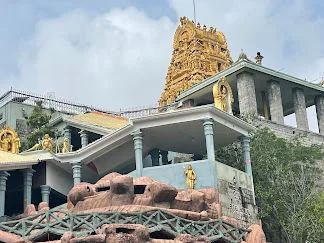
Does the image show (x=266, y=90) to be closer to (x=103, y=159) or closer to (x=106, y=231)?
(x=103, y=159)

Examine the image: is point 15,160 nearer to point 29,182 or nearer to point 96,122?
point 29,182

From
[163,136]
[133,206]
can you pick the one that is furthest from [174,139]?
[133,206]

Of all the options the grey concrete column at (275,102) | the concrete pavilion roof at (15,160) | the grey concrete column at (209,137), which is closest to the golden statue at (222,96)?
the grey concrete column at (209,137)

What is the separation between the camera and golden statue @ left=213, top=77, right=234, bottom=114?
2309 centimetres

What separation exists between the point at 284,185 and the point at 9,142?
35.0 feet

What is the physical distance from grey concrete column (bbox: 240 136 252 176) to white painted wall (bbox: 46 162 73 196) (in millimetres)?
7163

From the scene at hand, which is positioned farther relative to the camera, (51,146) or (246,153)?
(51,146)

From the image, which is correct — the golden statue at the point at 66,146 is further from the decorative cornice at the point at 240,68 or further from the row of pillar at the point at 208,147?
the decorative cornice at the point at 240,68

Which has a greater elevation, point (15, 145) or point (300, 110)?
point (300, 110)

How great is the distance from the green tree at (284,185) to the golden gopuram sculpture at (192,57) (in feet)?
30.4

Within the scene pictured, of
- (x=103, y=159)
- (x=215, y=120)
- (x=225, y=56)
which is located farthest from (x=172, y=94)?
(x=215, y=120)

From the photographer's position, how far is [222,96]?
2333cm

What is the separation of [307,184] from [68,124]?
33.8 ft

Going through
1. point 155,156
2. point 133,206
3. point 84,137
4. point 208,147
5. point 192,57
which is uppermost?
→ point 192,57
